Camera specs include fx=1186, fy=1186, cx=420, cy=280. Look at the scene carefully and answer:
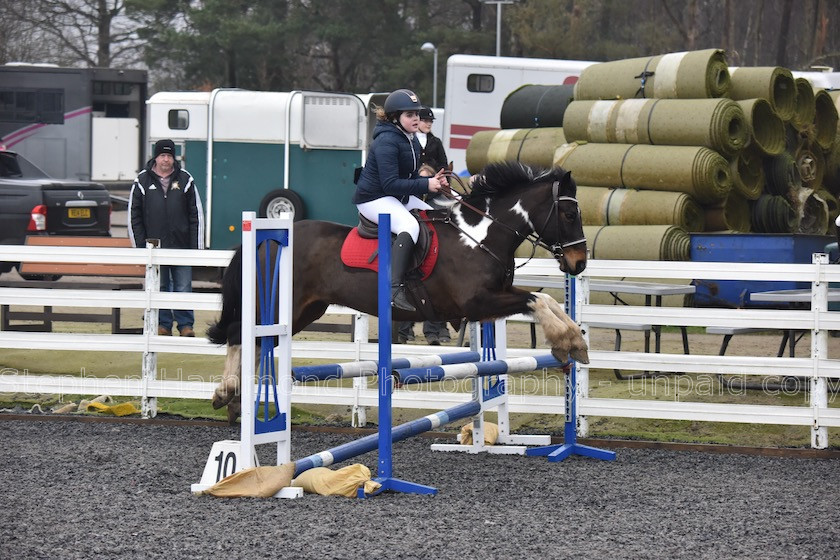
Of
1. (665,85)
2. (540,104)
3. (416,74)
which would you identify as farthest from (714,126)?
(416,74)

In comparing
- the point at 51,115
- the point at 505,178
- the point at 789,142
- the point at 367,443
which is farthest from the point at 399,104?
the point at 51,115

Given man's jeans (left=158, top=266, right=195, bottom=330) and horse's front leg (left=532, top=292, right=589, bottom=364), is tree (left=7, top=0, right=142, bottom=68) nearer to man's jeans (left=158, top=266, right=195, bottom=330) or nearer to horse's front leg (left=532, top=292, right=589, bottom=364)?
man's jeans (left=158, top=266, right=195, bottom=330)

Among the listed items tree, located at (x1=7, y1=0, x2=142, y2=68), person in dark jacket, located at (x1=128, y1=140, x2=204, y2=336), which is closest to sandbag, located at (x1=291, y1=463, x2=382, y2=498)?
person in dark jacket, located at (x1=128, y1=140, x2=204, y2=336)

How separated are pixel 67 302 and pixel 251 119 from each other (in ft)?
33.6

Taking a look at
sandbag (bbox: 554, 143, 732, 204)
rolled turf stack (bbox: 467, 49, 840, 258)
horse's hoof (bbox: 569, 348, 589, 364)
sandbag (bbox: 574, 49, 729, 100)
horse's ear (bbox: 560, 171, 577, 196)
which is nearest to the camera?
horse's hoof (bbox: 569, 348, 589, 364)

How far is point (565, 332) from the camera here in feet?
22.3

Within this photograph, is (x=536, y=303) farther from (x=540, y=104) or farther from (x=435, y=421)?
(x=540, y=104)

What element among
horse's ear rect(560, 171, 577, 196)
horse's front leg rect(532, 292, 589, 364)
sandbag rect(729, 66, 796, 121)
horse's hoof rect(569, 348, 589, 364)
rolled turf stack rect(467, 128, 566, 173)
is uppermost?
sandbag rect(729, 66, 796, 121)

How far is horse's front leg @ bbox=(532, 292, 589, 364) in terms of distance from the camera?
6777 millimetres

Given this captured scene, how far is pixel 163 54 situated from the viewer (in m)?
46.6

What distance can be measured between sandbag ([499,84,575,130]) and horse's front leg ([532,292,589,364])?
11.0m

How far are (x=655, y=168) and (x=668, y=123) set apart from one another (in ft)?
1.84

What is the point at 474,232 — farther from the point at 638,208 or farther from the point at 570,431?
the point at 638,208

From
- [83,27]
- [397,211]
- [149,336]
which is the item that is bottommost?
[149,336]
